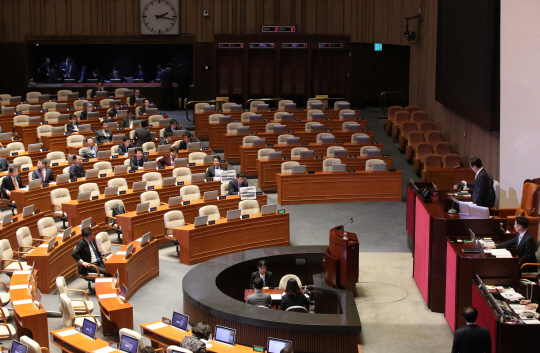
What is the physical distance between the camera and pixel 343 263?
10250 millimetres

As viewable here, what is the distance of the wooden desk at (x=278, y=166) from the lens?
15859mm

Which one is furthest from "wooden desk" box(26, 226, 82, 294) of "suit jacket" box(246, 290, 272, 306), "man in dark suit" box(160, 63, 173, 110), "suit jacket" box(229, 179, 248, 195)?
"man in dark suit" box(160, 63, 173, 110)

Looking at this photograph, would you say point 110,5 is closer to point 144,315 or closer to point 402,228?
point 402,228

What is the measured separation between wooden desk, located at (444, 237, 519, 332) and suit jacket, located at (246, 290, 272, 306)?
2.28 m

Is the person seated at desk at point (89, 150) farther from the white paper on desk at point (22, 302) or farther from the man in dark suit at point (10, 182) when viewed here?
the white paper on desk at point (22, 302)

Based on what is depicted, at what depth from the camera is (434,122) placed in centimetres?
1866

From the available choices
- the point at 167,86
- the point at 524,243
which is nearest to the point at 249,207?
the point at 524,243

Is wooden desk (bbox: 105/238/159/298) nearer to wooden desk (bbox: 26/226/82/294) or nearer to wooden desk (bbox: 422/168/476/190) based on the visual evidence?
wooden desk (bbox: 26/226/82/294)

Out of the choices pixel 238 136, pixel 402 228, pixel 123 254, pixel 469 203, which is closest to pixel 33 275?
pixel 123 254

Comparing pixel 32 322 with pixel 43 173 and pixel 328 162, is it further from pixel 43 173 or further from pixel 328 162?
pixel 328 162

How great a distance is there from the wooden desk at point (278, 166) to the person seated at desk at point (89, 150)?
11.7 feet

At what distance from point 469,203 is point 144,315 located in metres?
4.70

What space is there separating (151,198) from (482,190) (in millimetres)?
6060

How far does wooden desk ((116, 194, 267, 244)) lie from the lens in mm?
12148
